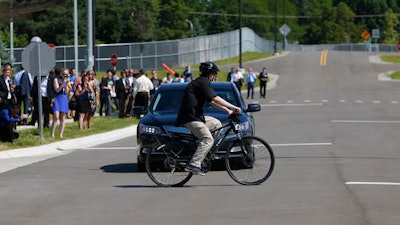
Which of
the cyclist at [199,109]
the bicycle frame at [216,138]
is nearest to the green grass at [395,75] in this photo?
the bicycle frame at [216,138]

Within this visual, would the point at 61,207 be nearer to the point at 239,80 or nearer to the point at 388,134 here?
the point at 388,134

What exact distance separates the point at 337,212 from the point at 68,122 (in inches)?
754

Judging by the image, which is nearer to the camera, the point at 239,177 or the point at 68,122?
the point at 239,177

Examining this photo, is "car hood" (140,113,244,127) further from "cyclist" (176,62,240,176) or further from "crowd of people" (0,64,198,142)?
"cyclist" (176,62,240,176)

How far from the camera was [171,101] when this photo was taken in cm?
1733

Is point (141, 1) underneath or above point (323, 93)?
above

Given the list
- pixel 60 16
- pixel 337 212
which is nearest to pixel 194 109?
pixel 337 212

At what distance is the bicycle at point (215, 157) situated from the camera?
13766mm

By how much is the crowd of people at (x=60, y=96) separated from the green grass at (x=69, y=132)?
0.79 ft

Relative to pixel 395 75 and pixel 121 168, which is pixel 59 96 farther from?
pixel 395 75

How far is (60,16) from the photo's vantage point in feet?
237

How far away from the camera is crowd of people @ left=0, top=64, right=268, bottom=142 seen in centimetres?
2109

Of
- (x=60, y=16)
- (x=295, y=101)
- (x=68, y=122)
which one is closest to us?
(x=68, y=122)

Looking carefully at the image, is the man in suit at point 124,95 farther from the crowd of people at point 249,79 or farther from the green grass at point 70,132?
the crowd of people at point 249,79
